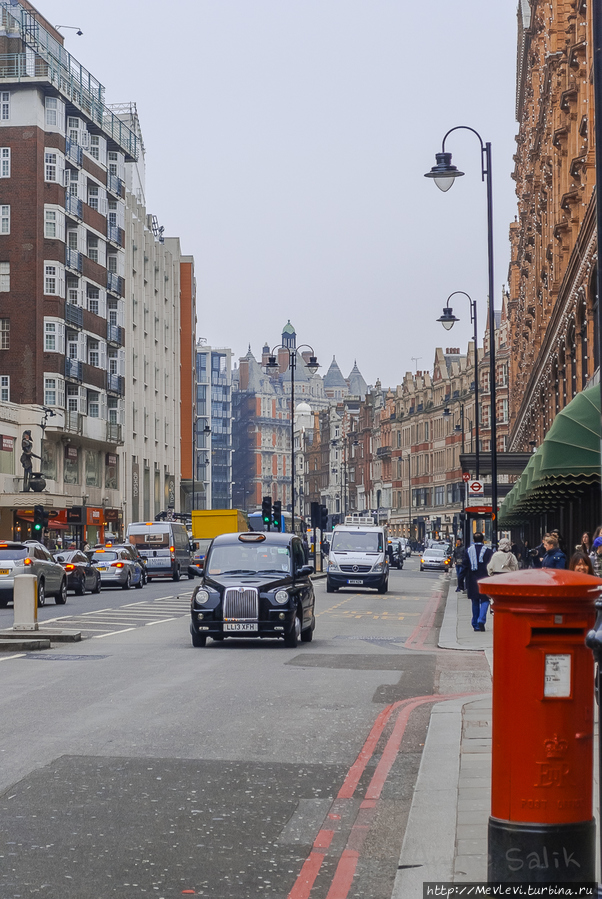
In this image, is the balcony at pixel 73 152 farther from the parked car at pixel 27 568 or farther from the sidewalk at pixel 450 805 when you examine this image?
the sidewalk at pixel 450 805

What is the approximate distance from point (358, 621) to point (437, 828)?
1971cm

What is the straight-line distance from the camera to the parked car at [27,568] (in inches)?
1243

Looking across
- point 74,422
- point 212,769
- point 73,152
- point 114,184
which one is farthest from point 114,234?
point 212,769

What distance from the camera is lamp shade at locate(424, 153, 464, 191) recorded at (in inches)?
977

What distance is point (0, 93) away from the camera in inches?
2763

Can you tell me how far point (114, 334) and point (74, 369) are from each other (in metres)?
8.71

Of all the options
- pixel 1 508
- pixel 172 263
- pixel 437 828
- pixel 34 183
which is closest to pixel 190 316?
pixel 172 263

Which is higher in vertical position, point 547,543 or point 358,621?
point 547,543

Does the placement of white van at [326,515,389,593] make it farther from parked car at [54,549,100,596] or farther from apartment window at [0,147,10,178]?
apartment window at [0,147,10,178]

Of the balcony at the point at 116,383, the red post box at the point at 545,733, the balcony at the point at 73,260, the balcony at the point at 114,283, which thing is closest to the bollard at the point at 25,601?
the red post box at the point at 545,733

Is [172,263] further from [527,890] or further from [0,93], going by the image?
[527,890]

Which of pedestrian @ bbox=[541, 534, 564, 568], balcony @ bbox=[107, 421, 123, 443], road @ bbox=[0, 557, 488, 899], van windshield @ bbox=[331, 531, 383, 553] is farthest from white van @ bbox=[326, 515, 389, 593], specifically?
balcony @ bbox=[107, 421, 123, 443]

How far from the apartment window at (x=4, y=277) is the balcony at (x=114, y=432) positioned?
42.4ft

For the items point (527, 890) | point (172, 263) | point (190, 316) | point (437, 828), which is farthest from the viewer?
point (190, 316)
